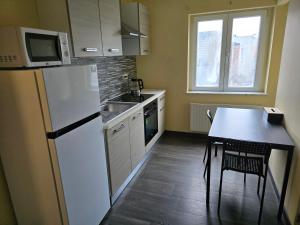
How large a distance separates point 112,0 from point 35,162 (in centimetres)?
195

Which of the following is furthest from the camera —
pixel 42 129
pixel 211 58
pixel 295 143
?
pixel 211 58

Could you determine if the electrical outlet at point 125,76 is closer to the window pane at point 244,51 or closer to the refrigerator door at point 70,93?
the refrigerator door at point 70,93

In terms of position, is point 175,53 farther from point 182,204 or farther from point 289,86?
point 182,204

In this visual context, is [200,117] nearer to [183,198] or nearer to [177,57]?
[177,57]

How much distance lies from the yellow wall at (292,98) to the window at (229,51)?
1.04 m

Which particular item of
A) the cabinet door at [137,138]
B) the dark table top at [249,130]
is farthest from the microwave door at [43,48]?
the dark table top at [249,130]

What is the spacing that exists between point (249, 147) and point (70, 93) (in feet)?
5.15

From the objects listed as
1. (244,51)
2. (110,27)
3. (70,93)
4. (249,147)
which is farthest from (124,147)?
(244,51)

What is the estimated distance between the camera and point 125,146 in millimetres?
2289

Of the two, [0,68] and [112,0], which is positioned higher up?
[112,0]

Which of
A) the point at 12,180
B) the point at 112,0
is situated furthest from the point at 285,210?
the point at 112,0

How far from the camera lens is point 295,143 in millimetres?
1810

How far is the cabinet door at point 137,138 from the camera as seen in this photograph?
2459 millimetres

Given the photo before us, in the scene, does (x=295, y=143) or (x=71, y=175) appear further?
(x=295, y=143)
